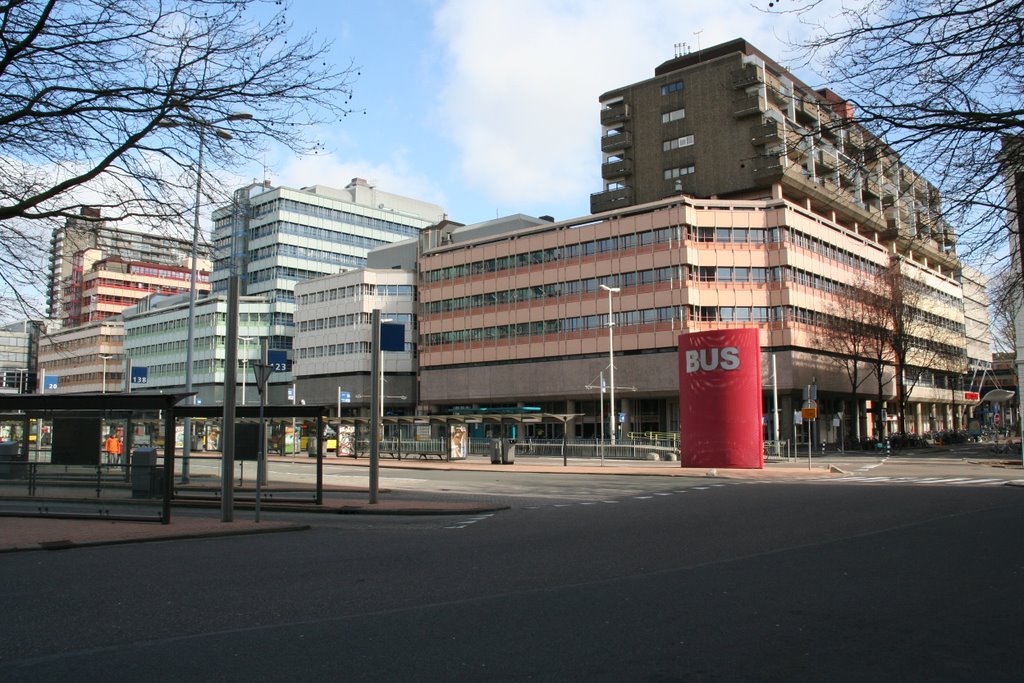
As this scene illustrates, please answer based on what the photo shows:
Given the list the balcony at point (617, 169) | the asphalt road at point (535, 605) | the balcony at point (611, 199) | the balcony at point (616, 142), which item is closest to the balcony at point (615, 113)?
the balcony at point (616, 142)

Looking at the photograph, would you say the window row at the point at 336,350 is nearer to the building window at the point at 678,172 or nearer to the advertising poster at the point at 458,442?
the building window at the point at 678,172

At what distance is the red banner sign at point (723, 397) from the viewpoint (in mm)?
32688

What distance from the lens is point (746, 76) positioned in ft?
229

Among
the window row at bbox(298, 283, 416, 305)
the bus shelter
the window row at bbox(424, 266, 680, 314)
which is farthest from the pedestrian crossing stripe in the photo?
the window row at bbox(298, 283, 416, 305)

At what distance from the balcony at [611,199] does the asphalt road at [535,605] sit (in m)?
68.1

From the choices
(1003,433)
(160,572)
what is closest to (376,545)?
(160,572)

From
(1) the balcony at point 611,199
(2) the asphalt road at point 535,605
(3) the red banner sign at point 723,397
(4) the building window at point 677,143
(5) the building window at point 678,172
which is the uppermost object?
(4) the building window at point 677,143

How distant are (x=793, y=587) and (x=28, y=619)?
7166 millimetres

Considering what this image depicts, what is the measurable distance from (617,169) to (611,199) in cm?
288

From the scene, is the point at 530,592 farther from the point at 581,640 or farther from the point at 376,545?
the point at 376,545

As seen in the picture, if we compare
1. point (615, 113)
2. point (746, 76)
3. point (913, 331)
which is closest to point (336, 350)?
point (615, 113)

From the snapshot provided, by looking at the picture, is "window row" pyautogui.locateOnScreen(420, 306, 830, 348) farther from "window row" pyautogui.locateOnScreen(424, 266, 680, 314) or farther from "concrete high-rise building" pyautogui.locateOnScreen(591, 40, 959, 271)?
"concrete high-rise building" pyautogui.locateOnScreen(591, 40, 959, 271)

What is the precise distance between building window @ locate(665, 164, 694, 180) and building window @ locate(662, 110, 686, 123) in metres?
4.51

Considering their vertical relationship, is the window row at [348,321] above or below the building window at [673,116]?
below
